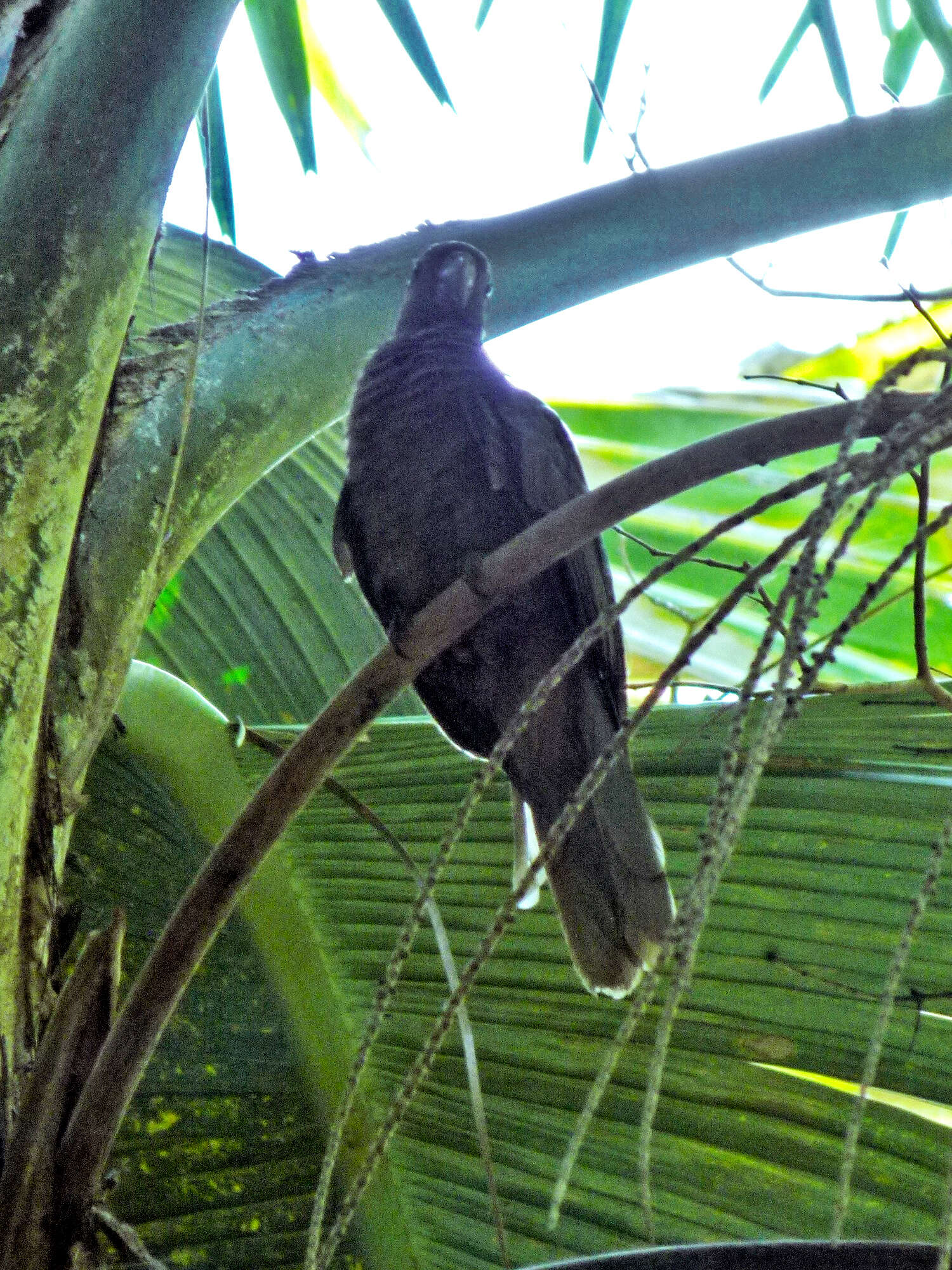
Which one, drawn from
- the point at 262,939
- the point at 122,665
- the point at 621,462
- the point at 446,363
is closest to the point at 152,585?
the point at 122,665

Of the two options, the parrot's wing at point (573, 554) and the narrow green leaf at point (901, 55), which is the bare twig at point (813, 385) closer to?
the parrot's wing at point (573, 554)

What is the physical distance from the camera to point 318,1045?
3.99 feet

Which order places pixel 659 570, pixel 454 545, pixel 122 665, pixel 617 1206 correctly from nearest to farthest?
pixel 659 570 < pixel 122 665 < pixel 617 1206 < pixel 454 545

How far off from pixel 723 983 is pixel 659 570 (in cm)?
63

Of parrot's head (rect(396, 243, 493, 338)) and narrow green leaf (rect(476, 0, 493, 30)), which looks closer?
parrot's head (rect(396, 243, 493, 338))

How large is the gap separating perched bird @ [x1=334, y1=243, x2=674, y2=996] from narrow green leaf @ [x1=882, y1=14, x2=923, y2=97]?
0.65 meters

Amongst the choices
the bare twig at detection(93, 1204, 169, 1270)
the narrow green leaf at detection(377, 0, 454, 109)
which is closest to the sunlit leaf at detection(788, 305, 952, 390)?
the narrow green leaf at detection(377, 0, 454, 109)

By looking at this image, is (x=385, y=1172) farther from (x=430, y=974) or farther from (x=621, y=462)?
(x=621, y=462)

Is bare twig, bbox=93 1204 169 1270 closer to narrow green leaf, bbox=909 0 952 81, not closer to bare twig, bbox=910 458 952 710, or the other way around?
bare twig, bbox=910 458 952 710

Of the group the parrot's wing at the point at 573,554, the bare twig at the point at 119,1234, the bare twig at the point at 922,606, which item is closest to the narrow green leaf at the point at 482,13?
the parrot's wing at the point at 573,554

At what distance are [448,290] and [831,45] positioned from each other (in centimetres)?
57

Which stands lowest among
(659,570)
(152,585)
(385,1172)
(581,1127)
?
(581,1127)

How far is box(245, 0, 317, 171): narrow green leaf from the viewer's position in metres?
1.46

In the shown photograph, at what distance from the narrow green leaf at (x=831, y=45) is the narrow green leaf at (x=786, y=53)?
0.08m
